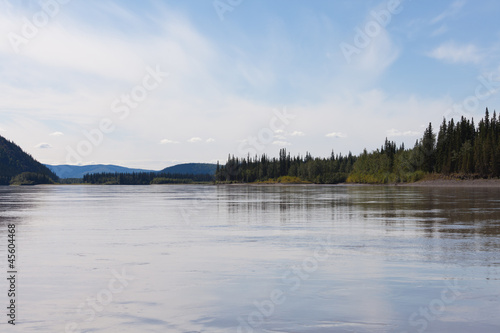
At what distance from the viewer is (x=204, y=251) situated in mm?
17328

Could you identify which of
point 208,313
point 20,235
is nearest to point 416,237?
point 208,313

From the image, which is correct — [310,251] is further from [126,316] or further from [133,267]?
[126,316]

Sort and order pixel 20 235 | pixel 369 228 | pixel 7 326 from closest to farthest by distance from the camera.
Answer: pixel 7 326 → pixel 20 235 → pixel 369 228

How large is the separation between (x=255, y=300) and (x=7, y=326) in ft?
16.1

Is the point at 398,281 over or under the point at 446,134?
under

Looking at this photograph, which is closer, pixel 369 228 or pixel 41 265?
pixel 41 265

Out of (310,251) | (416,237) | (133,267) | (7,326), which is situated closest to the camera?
(7,326)

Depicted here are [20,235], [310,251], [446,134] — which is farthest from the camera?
[446,134]

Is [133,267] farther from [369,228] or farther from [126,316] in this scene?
[369,228]

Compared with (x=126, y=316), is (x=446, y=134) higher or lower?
higher

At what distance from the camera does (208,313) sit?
917cm

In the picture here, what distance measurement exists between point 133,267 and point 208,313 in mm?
5708

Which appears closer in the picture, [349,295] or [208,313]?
[208,313]

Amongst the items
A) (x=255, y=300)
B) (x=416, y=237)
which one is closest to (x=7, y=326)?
(x=255, y=300)
